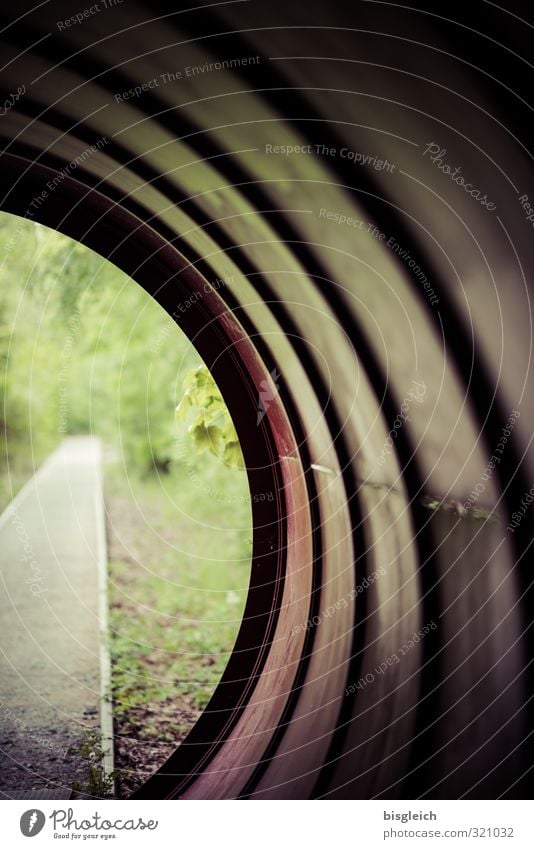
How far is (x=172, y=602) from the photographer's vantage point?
30.0 feet

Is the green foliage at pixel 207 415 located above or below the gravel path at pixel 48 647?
above

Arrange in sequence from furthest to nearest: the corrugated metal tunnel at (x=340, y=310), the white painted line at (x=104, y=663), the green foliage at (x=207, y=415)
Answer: the white painted line at (x=104, y=663) < the green foliage at (x=207, y=415) < the corrugated metal tunnel at (x=340, y=310)

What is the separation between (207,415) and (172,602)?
5399 millimetres

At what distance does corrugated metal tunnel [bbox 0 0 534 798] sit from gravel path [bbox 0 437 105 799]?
1.25m

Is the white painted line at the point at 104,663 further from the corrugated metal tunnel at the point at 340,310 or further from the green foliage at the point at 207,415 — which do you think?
the green foliage at the point at 207,415

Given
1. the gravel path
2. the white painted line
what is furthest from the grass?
the gravel path

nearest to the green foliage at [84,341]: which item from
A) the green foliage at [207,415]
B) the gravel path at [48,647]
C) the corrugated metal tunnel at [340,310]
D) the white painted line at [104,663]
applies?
the green foliage at [207,415]

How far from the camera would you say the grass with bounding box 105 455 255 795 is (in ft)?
18.0

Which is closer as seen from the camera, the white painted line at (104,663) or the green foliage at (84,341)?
the white painted line at (104,663)

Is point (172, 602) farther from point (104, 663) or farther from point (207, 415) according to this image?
point (207, 415)

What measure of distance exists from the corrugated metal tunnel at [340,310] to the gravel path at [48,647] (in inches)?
49.4

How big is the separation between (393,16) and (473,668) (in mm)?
2836
